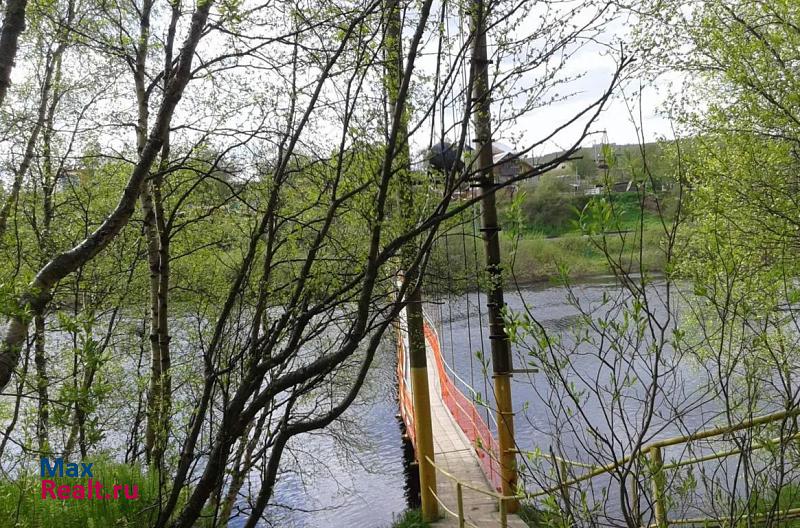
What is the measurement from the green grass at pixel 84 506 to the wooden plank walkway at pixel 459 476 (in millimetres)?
3654

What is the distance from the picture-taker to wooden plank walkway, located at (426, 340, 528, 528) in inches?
251

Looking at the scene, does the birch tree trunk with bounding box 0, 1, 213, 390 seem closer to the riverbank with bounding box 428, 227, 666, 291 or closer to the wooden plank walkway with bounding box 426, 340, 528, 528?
the riverbank with bounding box 428, 227, 666, 291

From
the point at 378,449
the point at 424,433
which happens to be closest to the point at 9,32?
the point at 424,433

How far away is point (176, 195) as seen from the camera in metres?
5.68

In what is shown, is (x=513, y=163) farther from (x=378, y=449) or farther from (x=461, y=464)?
(x=378, y=449)

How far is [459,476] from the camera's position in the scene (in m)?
7.41

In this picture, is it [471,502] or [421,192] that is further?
[471,502]

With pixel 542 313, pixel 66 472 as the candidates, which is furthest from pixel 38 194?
pixel 542 313

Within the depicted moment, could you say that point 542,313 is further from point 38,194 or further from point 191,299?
point 38,194

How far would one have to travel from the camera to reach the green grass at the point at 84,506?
3080mm

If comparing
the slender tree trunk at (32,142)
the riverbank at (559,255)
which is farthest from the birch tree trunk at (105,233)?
the slender tree trunk at (32,142)

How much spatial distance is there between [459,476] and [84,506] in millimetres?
4832

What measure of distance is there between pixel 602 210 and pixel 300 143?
2612 millimetres

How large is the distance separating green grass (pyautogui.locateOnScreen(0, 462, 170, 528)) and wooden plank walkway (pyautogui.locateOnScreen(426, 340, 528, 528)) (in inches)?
144
